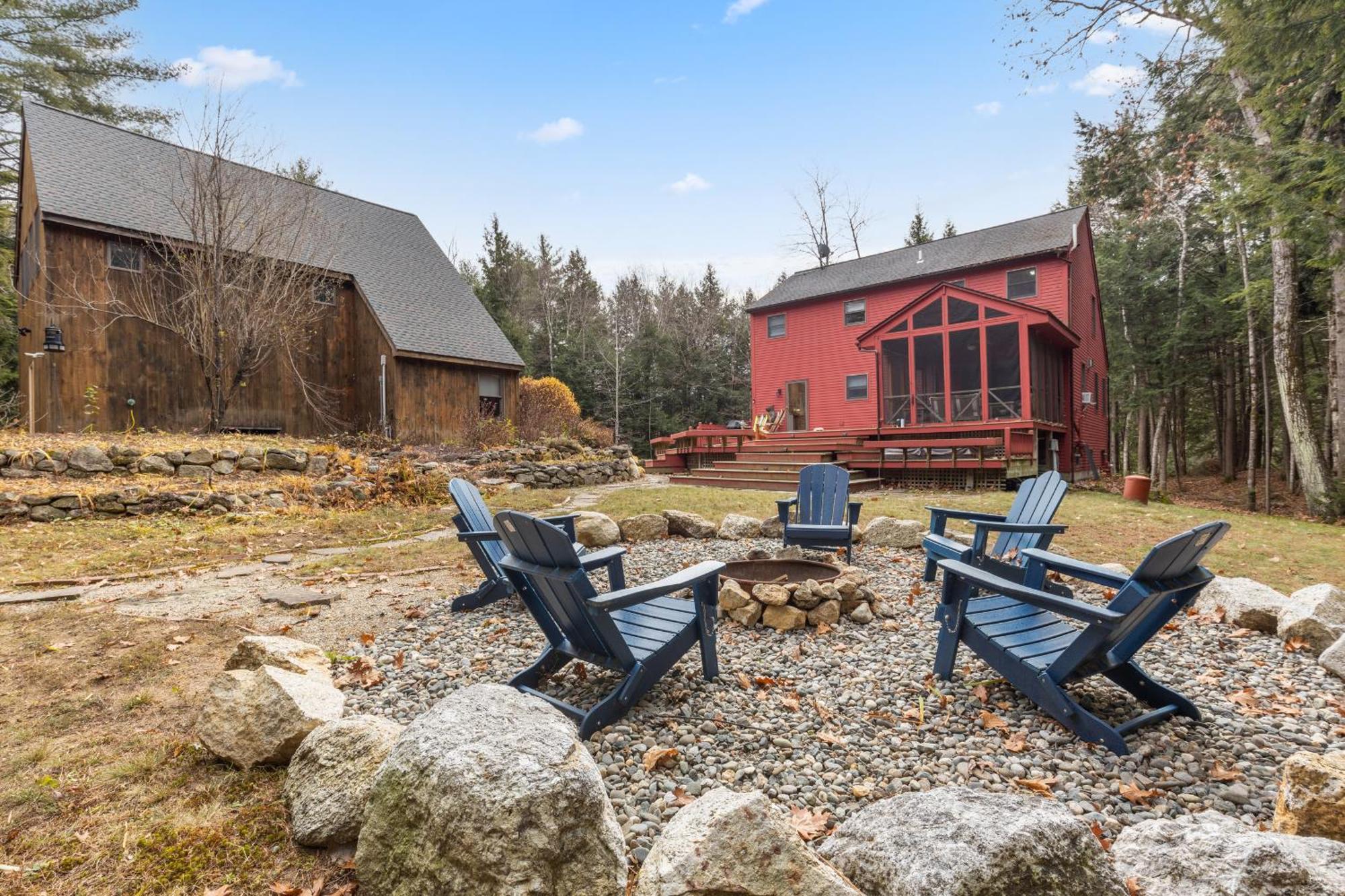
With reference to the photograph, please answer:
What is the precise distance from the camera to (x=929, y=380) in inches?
658

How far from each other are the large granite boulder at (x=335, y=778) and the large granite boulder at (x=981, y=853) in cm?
145

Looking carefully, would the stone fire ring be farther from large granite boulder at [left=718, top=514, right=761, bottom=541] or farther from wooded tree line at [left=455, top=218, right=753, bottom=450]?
wooded tree line at [left=455, top=218, right=753, bottom=450]

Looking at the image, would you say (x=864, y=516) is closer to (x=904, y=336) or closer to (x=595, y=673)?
(x=595, y=673)

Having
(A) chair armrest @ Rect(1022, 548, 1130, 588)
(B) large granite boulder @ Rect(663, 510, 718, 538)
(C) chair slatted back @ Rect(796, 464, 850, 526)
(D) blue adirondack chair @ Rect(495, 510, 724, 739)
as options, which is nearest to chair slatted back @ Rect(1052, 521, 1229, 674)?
(A) chair armrest @ Rect(1022, 548, 1130, 588)

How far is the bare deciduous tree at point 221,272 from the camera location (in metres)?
11.0

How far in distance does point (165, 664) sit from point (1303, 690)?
566 centimetres

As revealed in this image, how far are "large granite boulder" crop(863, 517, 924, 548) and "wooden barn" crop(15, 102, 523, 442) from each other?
10.9 m

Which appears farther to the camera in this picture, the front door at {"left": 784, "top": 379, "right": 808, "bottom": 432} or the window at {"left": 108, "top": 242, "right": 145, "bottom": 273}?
the front door at {"left": 784, "top": 379, "right": 808, "bottom": 432}

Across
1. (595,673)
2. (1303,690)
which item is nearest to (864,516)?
(1303,690)

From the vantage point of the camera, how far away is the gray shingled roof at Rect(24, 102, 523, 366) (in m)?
11.4

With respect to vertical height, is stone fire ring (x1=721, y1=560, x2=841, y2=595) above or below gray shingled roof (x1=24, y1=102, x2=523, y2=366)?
below

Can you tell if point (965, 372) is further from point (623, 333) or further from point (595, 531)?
point (623, 333)

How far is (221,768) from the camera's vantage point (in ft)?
7.32

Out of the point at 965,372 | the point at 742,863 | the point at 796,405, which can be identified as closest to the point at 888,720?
the point at 742,863
